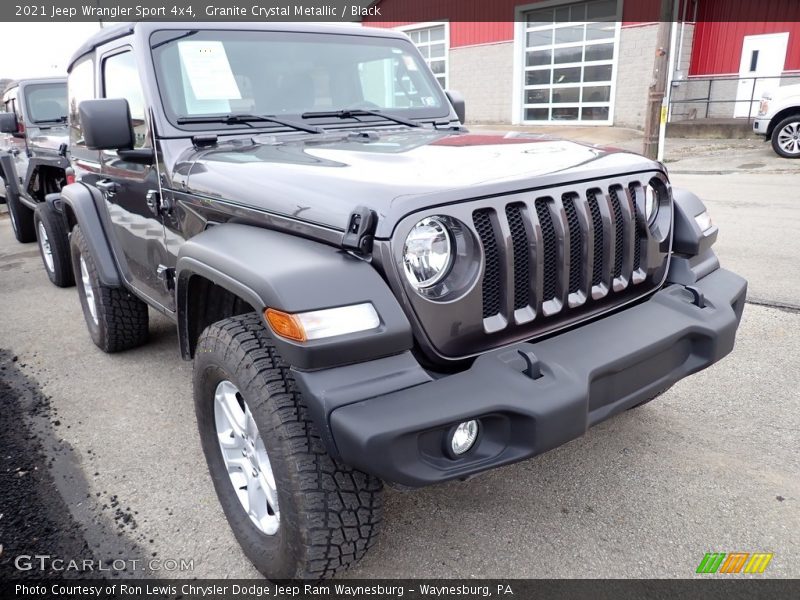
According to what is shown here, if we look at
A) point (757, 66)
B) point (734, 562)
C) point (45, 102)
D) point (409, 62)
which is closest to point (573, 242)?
point (734, 562)

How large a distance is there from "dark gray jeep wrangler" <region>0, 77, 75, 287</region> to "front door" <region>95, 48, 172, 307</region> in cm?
228

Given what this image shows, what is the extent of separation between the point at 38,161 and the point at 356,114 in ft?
16.2

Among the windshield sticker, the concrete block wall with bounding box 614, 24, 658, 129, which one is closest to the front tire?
the concrete block wall with bounding box 614, 24, 658, 129

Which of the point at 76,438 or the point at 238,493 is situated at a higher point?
the point at 238,493

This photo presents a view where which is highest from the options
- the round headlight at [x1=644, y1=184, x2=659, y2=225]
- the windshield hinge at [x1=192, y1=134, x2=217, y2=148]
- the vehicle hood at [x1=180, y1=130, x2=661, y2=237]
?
the windshield hinge at [x1=192, y1=134, x2=217, y2=148]

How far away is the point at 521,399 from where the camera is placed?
177 cm

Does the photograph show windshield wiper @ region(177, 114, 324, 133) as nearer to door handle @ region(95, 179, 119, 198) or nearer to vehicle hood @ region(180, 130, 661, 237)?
vehicle hood @ region(180, 130, 661, 237)

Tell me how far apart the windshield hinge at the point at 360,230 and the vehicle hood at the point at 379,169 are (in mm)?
33

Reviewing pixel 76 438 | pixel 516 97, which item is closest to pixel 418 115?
pixel 76 438

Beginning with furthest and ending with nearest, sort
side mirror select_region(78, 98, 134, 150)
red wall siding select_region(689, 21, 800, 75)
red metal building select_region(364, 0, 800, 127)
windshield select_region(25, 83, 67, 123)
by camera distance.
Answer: red metal building select_region(364, 0, 800, 127) < red wall siding select_region(689, 21, 800, 75) < windshield select_region(25, 83, 67, 123) < side mirror select_region(78, 98, 134, 150)

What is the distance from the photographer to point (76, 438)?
10.5ft

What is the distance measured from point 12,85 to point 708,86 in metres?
16.7

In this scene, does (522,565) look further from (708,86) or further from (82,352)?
(708,86)

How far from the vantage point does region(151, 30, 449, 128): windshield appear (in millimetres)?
2938
